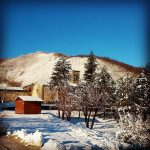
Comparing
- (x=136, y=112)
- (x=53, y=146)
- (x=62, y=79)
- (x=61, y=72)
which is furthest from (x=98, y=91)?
(x=53, y=146)

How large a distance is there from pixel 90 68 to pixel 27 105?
8.84 m

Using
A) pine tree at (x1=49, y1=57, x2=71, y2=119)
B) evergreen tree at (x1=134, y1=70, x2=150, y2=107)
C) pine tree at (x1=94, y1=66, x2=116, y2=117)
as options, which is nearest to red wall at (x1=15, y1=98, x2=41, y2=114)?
pine tree at (x1=49, y1=57, x2=71, y2=119)

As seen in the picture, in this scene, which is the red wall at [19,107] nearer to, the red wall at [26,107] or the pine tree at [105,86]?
the red wall at [26,107]

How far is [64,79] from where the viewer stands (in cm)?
3472

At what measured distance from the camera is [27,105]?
38000 millimetres

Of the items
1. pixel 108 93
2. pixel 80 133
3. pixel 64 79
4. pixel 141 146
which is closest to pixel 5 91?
pixel 64 79

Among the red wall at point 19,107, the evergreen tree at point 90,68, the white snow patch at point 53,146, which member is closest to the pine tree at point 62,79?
the evergreen tree at point 90,68

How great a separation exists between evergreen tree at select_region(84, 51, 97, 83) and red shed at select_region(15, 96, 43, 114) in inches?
264

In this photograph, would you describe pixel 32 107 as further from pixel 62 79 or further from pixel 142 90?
pixel 142 90

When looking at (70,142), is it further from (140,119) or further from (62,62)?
(62,62)

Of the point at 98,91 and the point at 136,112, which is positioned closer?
the point at 136,112

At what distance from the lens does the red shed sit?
37.7m

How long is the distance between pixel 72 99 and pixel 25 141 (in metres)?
18.0

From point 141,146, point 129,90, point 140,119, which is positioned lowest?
point 141,146
